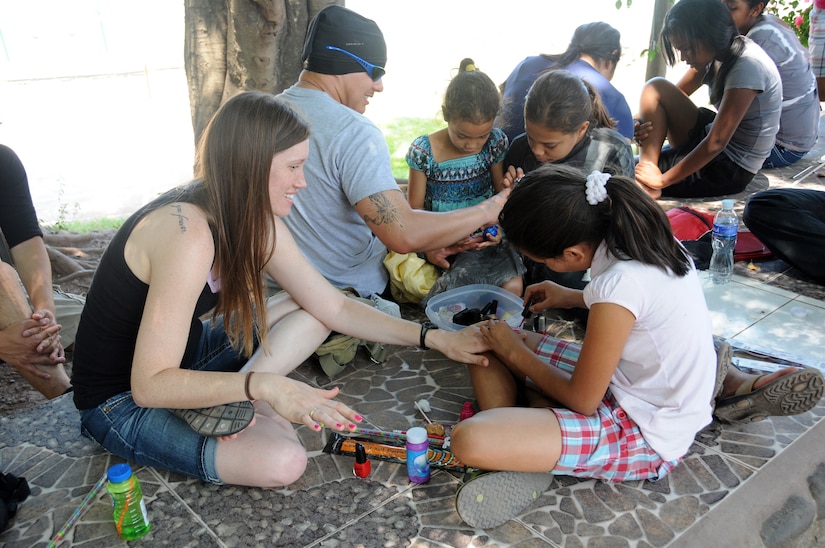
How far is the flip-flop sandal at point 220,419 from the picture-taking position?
1970mm

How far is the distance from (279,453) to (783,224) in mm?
2859

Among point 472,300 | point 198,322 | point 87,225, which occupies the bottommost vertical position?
point 87,225

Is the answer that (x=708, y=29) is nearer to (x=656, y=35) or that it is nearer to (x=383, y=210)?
(x=656, y=35)

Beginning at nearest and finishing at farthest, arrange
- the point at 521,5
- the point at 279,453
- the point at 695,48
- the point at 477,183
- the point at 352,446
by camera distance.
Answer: the point at 279,453
the point at 352,446
the point at 477,183
the point at 695,48
the point at 521,5

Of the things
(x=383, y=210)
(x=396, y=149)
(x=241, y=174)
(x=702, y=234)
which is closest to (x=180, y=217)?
(x=241, y=174)

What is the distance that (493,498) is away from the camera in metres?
2.01

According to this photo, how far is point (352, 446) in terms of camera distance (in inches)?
93.5

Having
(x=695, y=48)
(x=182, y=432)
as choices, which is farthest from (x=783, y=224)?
(x=182, y=432)

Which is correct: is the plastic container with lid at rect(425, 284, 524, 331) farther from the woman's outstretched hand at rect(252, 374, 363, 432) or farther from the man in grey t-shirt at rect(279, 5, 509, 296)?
the woman's outstretched hand at rect(252, 374, 363, 432)

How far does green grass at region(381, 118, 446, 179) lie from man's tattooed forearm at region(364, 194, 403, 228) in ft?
13.7

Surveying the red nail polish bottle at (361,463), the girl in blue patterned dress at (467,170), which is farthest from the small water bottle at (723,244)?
the red nail polish bottle at (361,463)

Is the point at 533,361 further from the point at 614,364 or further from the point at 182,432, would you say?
the point at 182,432

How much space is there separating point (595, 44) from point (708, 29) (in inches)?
28.6

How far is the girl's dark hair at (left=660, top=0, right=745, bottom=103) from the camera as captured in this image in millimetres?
4191
